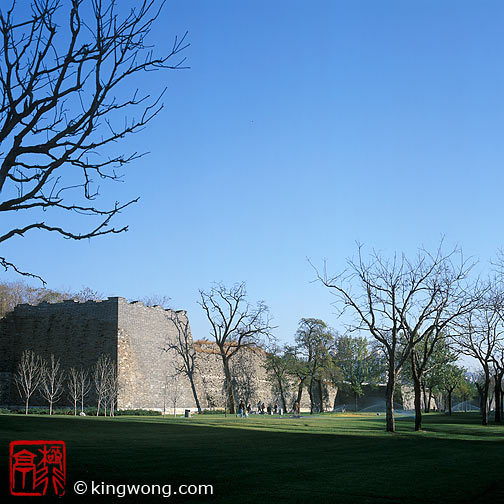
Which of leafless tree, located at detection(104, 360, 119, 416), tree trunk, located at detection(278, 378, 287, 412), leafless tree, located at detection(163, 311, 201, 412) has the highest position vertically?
leafless tree, located at detection(163, 311, 201, 412)

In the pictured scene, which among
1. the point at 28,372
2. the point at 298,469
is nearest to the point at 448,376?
the point at 28,372

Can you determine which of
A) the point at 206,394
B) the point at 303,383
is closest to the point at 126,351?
the point at 206,394

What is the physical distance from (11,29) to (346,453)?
35.5 ft

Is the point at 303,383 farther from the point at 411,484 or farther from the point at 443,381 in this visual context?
the point at 411,484

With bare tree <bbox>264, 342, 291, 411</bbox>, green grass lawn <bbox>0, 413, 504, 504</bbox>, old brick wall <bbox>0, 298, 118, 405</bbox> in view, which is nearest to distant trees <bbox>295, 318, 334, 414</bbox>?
bare tree <bbox>264, 342, 291, 411</bbox>

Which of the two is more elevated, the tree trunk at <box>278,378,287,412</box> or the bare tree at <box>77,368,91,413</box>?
the bare tree at <box>77,368,91,413</box>

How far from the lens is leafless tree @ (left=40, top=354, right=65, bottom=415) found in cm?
3984

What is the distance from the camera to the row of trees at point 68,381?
3878 centimetres

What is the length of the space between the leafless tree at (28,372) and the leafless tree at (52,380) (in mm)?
453

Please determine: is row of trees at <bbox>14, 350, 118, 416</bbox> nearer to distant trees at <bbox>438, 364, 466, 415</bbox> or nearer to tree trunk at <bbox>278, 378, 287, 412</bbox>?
tree trunk at <bbox>278, 378, 287, 412</bbox>

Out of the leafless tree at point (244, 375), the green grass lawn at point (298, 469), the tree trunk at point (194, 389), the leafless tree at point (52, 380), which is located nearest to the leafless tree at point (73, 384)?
the leafless tree at point (52, 380)

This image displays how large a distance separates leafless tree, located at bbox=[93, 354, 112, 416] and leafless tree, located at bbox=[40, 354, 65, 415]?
253 cm

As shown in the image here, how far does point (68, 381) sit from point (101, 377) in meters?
3.65

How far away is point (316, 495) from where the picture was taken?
Result: 7535mm
